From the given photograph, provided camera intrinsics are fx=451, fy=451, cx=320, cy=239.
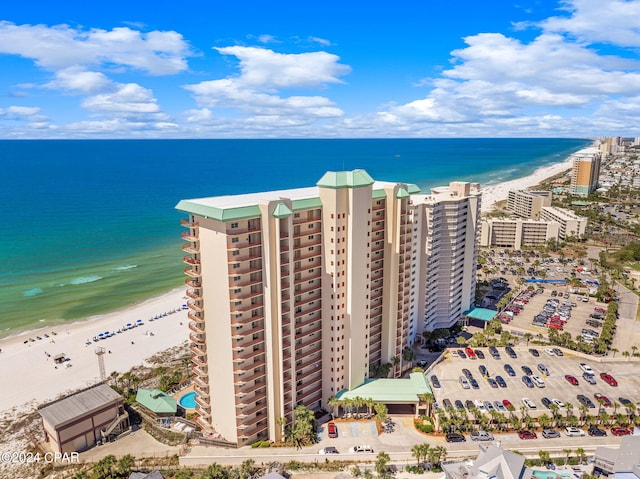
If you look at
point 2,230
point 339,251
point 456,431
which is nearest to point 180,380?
point 339,251

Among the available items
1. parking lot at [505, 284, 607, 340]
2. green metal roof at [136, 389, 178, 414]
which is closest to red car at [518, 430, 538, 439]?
parking lot at [505, 284, 607, 340]

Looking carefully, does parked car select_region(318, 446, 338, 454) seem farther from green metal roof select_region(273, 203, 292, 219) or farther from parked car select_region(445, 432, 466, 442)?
green metal roof select_region(273, 203, 292, 219)

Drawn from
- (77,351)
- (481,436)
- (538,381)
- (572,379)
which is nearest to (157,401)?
(77,351)

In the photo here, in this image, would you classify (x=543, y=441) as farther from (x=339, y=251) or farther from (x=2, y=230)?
(x=2, y=230)

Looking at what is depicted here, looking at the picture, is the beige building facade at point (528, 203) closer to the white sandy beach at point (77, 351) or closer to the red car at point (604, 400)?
the red car at point (604, 400)

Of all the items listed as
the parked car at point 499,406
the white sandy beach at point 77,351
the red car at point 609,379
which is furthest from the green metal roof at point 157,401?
the red car at point 609,379

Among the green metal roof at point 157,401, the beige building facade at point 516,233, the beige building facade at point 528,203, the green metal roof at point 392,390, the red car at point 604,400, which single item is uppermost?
the beige building facade at point 528,203
